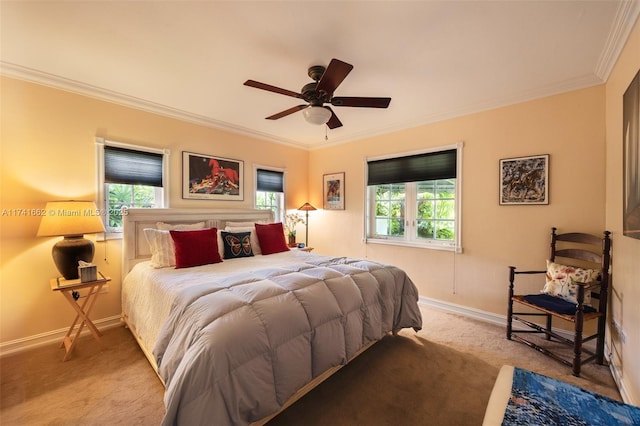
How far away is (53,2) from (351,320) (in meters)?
2.94

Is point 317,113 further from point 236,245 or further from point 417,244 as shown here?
point 417,244

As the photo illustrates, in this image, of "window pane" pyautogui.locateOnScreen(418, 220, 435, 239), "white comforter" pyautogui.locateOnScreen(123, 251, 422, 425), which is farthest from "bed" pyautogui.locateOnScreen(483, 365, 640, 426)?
"window pane" pyautogui.locateOnScreen(418, 220, 435, 239)

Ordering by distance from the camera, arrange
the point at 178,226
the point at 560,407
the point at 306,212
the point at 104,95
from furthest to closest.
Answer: the point at 306,212, the point at 178,226, the point at 104,95, the point at 560,407

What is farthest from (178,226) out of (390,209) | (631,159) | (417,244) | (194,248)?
(631,159)

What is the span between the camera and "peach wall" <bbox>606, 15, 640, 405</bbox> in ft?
5.63

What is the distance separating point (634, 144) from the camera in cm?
167

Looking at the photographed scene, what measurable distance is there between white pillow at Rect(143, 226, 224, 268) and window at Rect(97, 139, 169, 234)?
0.57m

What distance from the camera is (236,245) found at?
3250 mm

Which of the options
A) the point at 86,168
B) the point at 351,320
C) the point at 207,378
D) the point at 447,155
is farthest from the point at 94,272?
the point at 447,155

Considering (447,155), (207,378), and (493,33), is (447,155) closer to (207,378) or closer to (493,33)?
(493,33)

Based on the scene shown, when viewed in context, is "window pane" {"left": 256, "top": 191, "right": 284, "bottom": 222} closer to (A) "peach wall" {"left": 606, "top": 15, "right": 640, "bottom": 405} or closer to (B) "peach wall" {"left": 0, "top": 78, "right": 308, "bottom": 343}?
(B) "peach wall" {"left": 0, "top": 78, "right": 308, "bottom": 343}

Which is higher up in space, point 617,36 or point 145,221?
point 617,36

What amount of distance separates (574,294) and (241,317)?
2888 mm

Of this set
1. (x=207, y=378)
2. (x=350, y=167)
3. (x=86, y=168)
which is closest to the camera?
(x=207, y=378)
